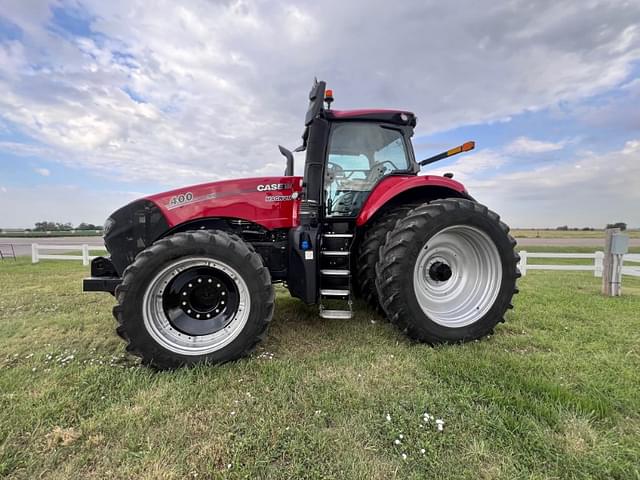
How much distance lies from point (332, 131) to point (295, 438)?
108 inches

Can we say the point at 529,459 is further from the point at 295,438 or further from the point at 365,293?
the point at 365,293

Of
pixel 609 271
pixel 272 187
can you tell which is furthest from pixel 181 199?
pixel 609 271

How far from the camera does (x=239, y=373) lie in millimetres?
2312

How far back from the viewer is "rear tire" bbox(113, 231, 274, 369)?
2.38 metres

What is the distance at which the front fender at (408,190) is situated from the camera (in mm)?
3012

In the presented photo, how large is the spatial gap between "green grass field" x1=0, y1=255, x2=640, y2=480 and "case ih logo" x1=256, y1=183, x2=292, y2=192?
4.79ft

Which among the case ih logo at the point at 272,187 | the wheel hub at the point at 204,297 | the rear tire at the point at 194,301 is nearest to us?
the rear tire at the point at 194,301

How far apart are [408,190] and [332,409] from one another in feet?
7.19

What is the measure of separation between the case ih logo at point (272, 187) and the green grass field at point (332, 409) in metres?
1.46

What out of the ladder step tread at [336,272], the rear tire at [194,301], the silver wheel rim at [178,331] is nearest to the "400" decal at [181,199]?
the rear tire at [194,301]

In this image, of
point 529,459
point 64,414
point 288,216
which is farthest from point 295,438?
point 288,216

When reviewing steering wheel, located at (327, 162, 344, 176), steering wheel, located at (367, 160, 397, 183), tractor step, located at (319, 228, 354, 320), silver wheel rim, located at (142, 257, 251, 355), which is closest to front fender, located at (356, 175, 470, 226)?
steering wheel, located at (367, 160, 397, 183)

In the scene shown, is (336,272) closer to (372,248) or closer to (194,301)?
(372,248)

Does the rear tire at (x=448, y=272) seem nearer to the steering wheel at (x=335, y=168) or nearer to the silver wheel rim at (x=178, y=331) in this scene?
the steering wheel at (x=335, y=168)
